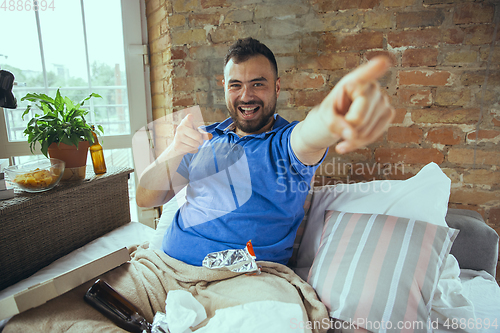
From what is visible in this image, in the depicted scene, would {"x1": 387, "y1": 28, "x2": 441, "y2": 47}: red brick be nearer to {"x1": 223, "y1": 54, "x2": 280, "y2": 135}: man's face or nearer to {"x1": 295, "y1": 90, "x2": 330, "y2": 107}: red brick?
{"x1": 295, "y1": 90, "x2": 330, "y2": 107}: red brick

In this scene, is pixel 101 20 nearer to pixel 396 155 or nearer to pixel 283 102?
pixel 283 102

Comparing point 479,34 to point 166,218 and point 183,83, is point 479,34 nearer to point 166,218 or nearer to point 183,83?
point 183,83

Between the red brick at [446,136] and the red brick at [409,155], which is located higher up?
the red brick at [446,136]

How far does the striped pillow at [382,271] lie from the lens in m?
0.74

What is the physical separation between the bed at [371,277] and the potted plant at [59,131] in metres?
0.46

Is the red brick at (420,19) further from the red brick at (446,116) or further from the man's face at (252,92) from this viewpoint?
the man's face at (252,92)

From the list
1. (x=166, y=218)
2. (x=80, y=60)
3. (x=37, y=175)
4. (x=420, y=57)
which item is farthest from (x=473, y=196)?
(x=80, y=60)

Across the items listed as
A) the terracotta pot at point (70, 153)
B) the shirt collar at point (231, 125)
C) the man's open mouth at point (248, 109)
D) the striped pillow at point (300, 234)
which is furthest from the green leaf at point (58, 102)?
the striped pillow at point (300, 234)

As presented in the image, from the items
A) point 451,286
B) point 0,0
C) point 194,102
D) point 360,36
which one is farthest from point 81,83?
point 451,286

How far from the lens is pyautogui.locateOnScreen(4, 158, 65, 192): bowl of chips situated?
40.0 inches

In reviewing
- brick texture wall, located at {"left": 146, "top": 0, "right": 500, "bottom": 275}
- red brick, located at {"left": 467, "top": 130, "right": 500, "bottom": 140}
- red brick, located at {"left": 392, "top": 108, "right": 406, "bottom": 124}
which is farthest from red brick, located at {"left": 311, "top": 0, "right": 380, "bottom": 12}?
red brick, located at {"left": 467, "top": 130, "right": 500, "bottom": 140}

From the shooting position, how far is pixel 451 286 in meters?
0.86

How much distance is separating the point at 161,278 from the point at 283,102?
96 centimetres

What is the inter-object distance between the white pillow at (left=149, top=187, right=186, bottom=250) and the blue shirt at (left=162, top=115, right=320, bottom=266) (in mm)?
136
